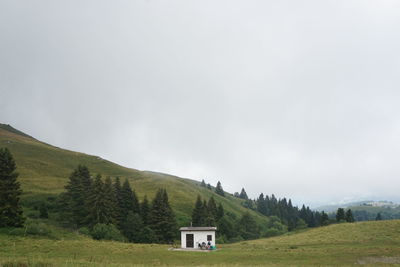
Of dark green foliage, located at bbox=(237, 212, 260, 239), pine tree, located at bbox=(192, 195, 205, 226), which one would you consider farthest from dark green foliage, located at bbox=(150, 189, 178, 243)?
dark green foliage, located at bbox=(237, 212, 260, 239)

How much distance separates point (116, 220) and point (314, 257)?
41504 mm

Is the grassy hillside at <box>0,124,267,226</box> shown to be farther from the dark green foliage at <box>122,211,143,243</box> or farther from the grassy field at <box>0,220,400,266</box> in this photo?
the grassy field at <box>0,220,400,266</box>

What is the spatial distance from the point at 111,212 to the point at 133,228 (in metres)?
5.47

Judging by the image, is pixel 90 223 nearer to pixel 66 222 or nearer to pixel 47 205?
pixel 66 222

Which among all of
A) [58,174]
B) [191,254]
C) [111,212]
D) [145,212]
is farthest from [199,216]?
[58,174]

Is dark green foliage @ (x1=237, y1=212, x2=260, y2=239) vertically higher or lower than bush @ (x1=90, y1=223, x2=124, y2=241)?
lower

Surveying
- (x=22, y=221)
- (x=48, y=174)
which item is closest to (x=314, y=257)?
(x=22, y=221)

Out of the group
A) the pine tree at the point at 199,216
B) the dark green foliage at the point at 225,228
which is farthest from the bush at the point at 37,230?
the dark green foliage at the point at 225,228

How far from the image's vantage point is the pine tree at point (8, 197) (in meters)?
38.2

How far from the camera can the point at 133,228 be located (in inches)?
2274

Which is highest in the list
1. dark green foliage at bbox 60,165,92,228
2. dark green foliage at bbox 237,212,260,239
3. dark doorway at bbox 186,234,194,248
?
dark green foliage at bbox 60,165,92,228

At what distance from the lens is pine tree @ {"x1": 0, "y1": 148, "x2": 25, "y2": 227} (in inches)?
1502

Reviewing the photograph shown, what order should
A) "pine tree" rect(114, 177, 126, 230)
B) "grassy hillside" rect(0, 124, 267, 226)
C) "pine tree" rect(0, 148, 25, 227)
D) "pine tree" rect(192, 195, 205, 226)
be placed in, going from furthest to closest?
"grassy hillside" rect(0, 124, 267, 226) < "pine tree" rect(192, 195, 205, 226) < "pine tree" rect(114, 177, 126, 230) < "pine tree" rect(0, 148, 25, 227)

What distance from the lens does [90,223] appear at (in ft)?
179
